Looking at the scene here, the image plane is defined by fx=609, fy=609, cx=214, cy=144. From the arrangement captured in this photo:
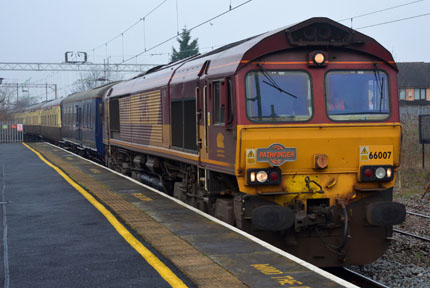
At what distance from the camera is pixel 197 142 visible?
1115 centimetres

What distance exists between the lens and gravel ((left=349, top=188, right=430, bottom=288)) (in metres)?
10.2

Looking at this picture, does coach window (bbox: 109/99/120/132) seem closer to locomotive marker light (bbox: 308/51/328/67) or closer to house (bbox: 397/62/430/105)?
locomotive marker light (bbox: 308/51/328/67)

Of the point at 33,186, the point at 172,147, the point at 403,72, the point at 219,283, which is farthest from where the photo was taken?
the point at 403,72

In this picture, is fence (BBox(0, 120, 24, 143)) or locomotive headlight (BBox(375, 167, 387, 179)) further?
fence (BBox(0, 120, 24, 143))

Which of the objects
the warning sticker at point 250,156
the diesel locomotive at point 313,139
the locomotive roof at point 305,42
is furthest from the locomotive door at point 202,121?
the warning sticker at point 250,156

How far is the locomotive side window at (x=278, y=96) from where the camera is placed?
29.7ft

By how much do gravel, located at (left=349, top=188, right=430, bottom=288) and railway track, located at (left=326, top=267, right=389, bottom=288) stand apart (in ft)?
2.29

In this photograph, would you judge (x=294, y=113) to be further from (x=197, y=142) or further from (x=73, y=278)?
(x=73, y=278)

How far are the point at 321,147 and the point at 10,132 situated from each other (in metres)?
43.7

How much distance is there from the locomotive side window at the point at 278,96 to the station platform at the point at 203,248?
6.06ft

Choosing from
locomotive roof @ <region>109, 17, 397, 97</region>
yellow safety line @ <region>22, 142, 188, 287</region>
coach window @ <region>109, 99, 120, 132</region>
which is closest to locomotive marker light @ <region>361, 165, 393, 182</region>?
locomotive roof @ <region>109, 17, 397, 97</region>

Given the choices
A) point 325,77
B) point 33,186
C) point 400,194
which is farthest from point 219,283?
point 400,194

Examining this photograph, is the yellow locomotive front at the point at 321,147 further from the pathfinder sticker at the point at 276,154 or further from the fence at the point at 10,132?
the fence at the point at 10,132

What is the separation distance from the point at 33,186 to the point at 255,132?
930 centimetres
